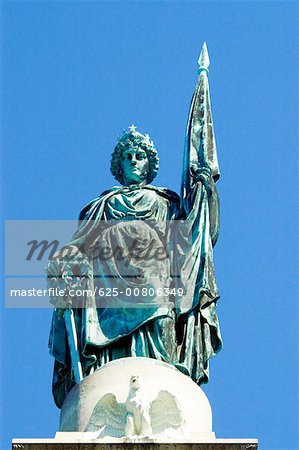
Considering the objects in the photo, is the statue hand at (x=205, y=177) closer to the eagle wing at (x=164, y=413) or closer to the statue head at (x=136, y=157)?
the statue head at (x=136, y=157)

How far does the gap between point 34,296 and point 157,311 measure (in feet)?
8.20

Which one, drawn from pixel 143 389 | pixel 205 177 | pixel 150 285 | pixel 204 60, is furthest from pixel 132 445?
pixel 204 60

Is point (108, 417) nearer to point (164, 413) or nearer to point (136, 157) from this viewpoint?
point (164, 413)

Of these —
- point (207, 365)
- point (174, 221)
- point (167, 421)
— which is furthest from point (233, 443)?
point (174, 221)

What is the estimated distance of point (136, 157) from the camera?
→ 34125mm

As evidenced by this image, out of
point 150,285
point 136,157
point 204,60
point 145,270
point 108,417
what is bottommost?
point 108,417

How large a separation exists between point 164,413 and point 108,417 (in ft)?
2.56

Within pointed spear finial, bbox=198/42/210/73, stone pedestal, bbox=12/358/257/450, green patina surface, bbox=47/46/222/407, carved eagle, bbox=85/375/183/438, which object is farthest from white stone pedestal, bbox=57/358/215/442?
pointed spear finial, bbox=198/42/210/73

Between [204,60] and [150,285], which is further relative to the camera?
[204,60]

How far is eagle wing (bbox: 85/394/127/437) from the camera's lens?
29172 mm

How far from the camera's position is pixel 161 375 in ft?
99.5

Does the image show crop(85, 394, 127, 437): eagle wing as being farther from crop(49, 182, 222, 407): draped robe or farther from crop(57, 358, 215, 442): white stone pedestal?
crop(49, 182, 222, 407): draped robe

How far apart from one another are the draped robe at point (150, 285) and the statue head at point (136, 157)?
40 cm

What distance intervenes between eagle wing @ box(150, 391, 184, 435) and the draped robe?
1.62 metres
